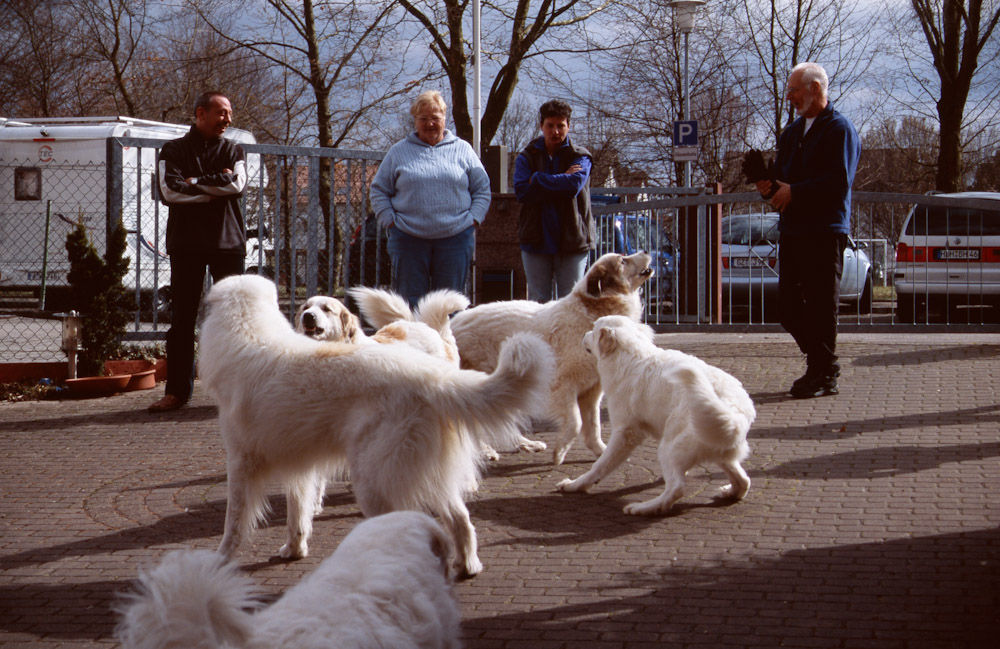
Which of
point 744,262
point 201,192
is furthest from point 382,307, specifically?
point 744,262

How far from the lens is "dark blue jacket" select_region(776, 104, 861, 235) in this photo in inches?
328

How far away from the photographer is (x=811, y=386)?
29.1 feet

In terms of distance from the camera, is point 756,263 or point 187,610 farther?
point 756,263

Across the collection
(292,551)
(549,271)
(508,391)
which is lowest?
(292,551)

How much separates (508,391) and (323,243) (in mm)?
7255

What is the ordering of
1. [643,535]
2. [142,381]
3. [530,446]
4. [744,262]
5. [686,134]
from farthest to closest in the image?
[686,134] < [744,262] < [142,381] < [530,446] < [643,535]

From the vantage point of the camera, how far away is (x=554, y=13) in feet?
83.5

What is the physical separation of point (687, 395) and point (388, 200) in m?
3.59

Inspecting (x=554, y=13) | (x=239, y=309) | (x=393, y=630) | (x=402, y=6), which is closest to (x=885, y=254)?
(x=554, y=13)

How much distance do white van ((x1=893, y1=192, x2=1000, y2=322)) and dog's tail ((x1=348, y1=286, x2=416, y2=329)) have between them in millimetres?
7764

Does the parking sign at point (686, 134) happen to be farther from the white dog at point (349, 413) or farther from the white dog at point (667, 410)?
the white dog at point (349, 413)

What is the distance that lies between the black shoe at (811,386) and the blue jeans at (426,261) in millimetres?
3012

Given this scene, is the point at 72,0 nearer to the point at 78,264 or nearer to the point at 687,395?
the point at 78,264

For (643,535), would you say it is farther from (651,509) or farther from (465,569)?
(465,569)
